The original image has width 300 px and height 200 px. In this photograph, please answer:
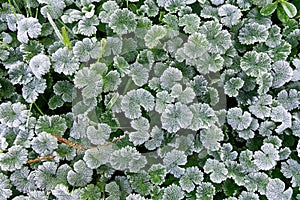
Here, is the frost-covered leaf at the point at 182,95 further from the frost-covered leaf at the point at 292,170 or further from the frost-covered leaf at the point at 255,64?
the frost-covered leaf at the point at 292,170

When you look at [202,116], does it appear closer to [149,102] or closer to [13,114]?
[149,102]

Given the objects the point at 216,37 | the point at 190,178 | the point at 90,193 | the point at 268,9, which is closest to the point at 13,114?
the point at 90,193

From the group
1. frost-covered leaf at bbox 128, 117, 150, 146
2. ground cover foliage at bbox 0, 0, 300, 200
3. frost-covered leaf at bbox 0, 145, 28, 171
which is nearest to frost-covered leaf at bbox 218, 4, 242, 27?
ground cover foliage at bbox 0, 0, 300, 200

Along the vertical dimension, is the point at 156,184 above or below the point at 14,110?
below

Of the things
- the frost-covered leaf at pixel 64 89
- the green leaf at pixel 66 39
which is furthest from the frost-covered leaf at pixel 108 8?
the frost-covered leaf at pixel 64 89

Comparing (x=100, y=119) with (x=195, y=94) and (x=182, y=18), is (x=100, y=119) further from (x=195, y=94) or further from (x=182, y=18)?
(x=182, y=18)

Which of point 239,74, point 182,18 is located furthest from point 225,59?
point 182,18

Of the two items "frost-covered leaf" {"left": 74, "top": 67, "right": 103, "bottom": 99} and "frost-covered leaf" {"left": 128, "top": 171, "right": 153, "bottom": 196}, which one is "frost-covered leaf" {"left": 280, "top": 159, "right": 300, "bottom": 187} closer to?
"frost-covered leaf" {"left": 128, "top": 171, "right": 153, "bottom": 196}
